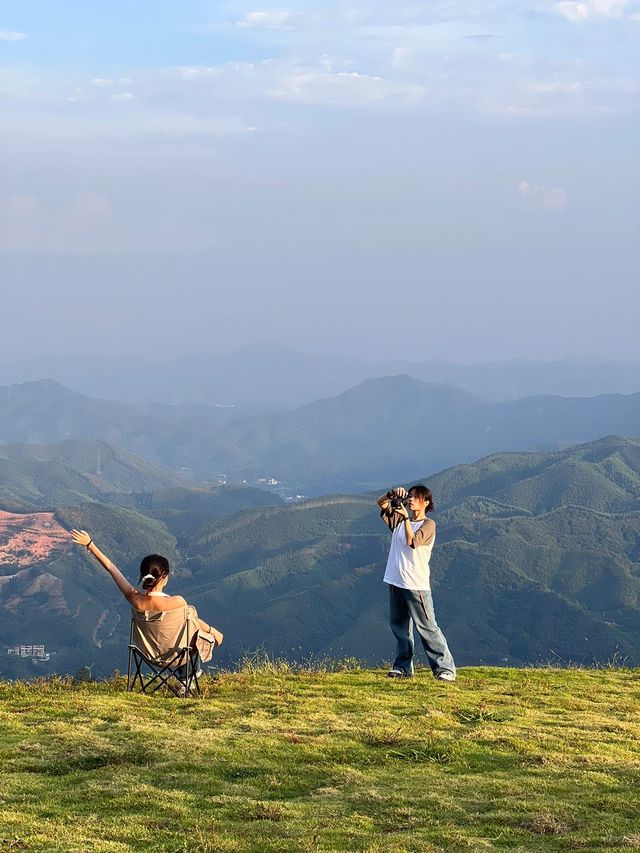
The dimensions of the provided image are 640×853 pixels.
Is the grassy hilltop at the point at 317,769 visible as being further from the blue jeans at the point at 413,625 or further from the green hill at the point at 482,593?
the green hill at the point at 482,593

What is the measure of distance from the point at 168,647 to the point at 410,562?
145 inches

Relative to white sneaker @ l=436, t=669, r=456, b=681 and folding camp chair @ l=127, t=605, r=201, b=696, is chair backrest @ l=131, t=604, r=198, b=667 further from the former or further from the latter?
white sneaker @ l=436, t=669, r=456, b=681

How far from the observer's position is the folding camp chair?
42.8ft

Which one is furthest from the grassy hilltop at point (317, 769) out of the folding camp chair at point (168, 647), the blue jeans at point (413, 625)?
the blue jeans at point (413, 625)

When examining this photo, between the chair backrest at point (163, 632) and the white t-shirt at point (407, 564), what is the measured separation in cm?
300

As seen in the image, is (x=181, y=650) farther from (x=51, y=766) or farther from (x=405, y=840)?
(x=405, y=840)

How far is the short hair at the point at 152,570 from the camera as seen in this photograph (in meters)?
12.6

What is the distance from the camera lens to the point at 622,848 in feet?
22.1

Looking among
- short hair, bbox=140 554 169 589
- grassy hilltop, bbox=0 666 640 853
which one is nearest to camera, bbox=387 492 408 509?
grassy hilltop, bbox=0 666 640 853

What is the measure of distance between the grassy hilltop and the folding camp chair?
40 cm

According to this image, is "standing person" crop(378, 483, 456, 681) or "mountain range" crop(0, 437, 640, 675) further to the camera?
"mountain range" crop(0, 437, 640, 675)

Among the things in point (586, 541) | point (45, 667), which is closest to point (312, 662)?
point (45, 667)

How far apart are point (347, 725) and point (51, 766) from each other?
3471 millimetres

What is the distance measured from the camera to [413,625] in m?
14.8
